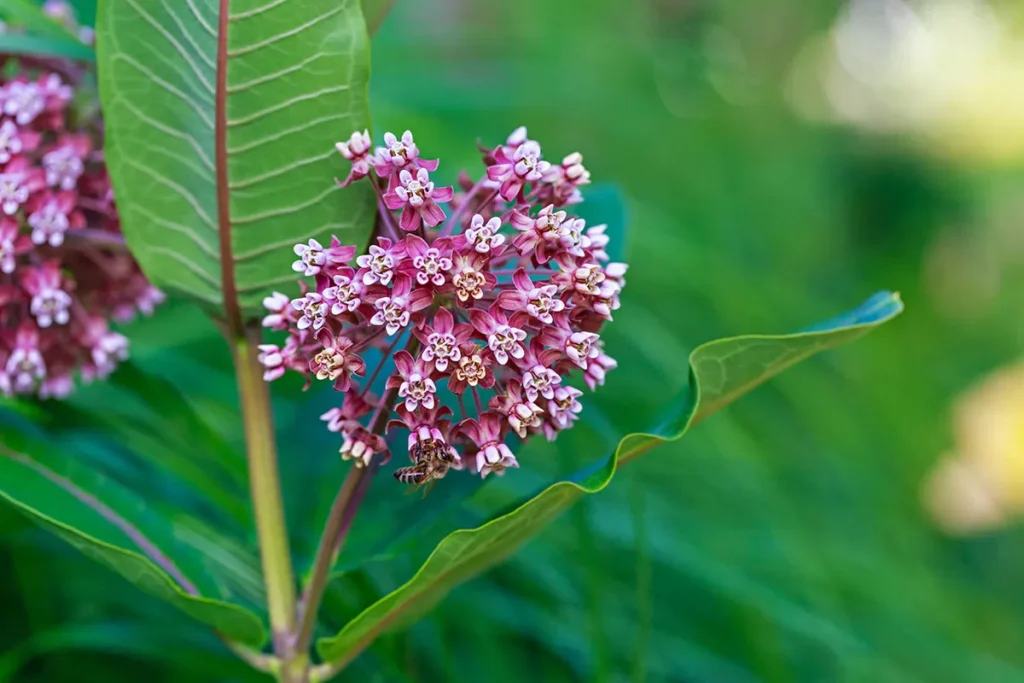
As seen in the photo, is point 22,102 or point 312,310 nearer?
point 312,310

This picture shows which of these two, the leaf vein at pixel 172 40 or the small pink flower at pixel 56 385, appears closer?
the leaf vein at pixel 172 40

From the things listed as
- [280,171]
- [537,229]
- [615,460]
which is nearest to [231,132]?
[280,171]

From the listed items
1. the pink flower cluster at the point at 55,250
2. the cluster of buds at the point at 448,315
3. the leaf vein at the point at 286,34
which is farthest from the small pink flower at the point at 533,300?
the pink flower cluster at the point at 55,250

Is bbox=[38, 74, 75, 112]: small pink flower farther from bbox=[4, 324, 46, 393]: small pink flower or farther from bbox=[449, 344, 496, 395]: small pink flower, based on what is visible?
bbox=[449, 344, 496, 395]: small pink flower

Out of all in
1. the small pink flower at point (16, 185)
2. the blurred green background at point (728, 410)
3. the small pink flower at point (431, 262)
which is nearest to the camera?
the small pink flower at point (431, 262)

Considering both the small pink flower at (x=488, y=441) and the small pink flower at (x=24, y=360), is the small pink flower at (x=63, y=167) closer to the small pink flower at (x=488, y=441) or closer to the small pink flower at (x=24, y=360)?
the small pink flower at (x=24, y=360)

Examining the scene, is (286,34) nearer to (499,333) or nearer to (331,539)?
(499,333)
